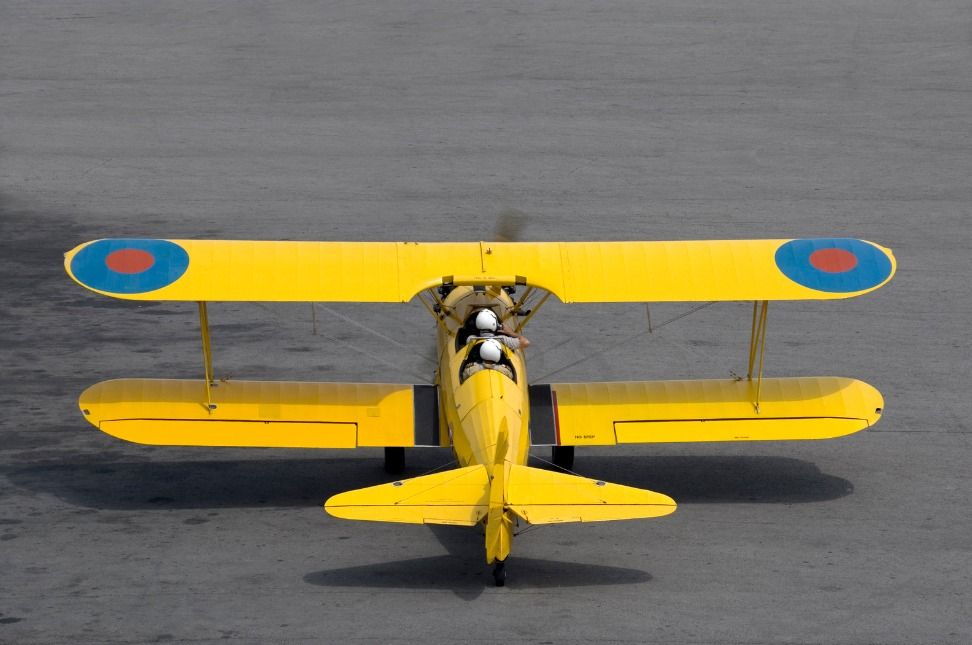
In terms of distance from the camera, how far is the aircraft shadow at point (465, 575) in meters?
13.7

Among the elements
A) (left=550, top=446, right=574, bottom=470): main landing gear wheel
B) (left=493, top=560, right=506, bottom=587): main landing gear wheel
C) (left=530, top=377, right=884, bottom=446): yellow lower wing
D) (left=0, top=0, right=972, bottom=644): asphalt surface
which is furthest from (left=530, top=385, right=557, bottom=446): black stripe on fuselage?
(left=493, top=560, right=506, bottom=587): main landing gear wheel

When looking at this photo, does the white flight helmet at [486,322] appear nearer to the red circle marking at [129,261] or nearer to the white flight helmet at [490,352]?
the white flight helmet at [490,352]

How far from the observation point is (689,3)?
40.5m

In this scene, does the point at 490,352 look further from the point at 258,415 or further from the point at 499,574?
the point at 258,415

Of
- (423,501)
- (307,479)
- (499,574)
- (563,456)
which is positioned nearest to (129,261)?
(307,479)

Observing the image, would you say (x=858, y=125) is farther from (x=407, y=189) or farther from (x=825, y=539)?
(x=825, y=539)

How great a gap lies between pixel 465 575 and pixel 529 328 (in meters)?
8.47

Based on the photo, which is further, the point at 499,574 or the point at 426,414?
the point at 426,414

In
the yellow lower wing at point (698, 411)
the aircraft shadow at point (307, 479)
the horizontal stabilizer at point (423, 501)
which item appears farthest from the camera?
the aircraft shadow at point (307, 479)

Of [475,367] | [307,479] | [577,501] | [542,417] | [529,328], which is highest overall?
[529,328]

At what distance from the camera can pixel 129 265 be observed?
15.0m

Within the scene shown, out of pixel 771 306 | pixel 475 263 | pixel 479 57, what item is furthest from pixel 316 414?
pixel 479 57

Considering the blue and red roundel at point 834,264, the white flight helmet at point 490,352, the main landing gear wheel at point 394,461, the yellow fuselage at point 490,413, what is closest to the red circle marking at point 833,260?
the blue and red roundel at point 834,264

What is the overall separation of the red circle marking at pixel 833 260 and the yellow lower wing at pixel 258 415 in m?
4.21
